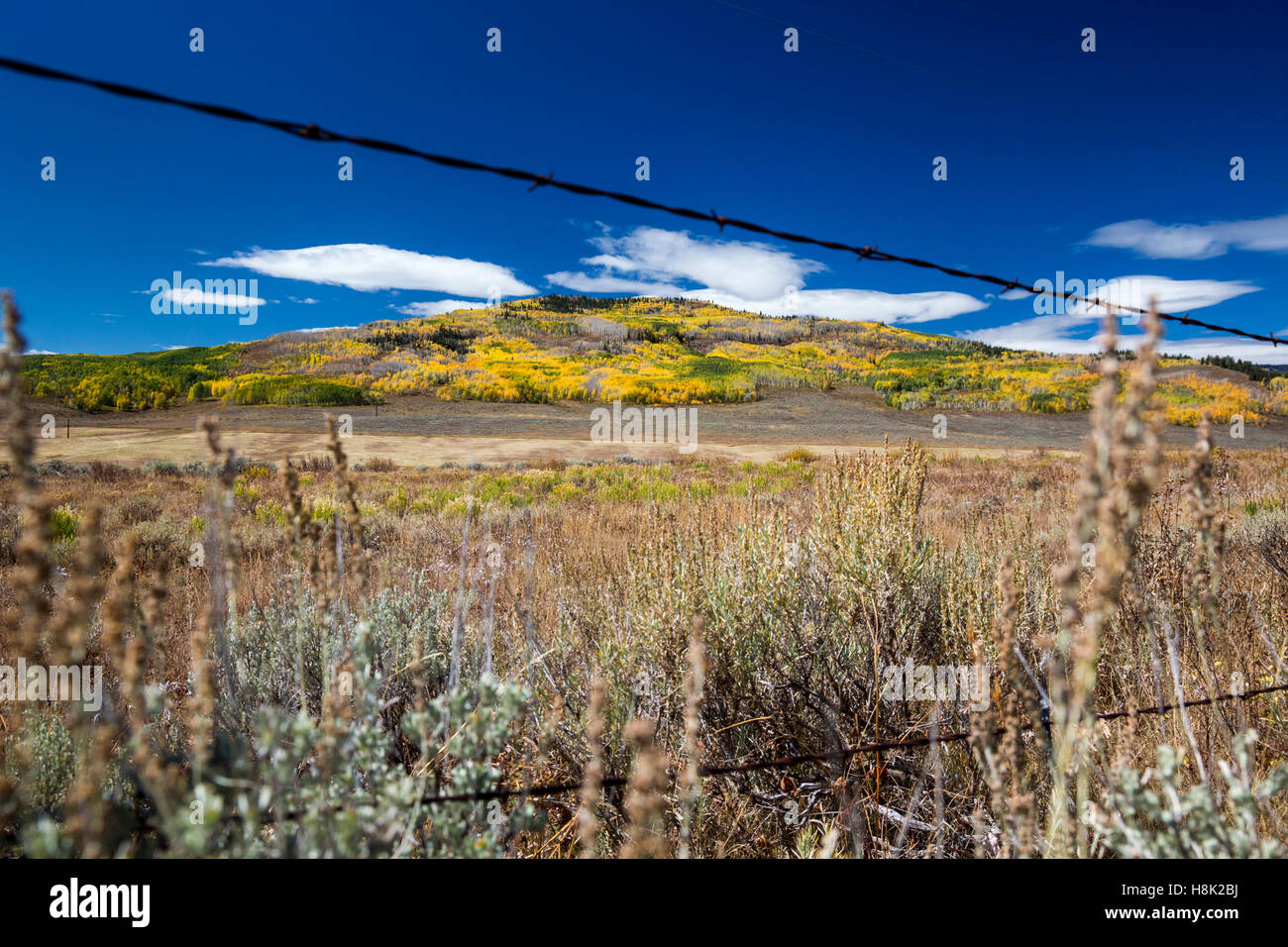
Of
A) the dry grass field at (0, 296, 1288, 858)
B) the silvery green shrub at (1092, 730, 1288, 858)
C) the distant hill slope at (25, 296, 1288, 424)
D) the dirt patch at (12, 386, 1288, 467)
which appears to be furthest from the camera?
the distant hill slope at (25, 296, 1288, 424)

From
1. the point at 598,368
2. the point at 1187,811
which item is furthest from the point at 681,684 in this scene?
the point at 598,368

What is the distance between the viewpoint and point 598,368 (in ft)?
224

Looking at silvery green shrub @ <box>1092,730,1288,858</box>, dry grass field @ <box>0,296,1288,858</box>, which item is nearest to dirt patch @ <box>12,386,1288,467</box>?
dry grass field @ <box>0,296,1288,858</box>

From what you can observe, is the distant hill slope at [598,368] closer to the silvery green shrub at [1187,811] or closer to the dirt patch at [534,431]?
the dirt patch at [534,431]

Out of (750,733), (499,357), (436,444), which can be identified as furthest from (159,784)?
(499,357)

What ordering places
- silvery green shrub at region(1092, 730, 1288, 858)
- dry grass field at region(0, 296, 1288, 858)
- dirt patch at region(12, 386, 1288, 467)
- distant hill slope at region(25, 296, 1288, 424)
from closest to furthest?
dry grass field at region(0, 296, 1288, 858)
silvery green shrub at region(1092, 730, 1288, 858)
dirt patch at region(12, 386, 1288, 467)
distant hill slope at region(25, 296, 1288, 424)

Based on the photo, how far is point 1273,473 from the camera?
13875 mm

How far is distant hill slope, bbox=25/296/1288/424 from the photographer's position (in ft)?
155

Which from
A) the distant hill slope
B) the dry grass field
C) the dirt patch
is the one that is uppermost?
the distant hill slope

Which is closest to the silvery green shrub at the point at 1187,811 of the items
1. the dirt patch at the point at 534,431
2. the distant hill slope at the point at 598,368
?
the dirt patch at the point at 534,431

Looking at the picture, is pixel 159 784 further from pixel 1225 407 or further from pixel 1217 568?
pixel 1225 407

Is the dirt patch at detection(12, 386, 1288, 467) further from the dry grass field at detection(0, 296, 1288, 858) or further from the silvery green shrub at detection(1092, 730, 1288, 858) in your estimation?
the silvery green shrub at detection(1092, 730, 1288, 858)

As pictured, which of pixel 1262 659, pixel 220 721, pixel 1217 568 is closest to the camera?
pixel 1217 568
